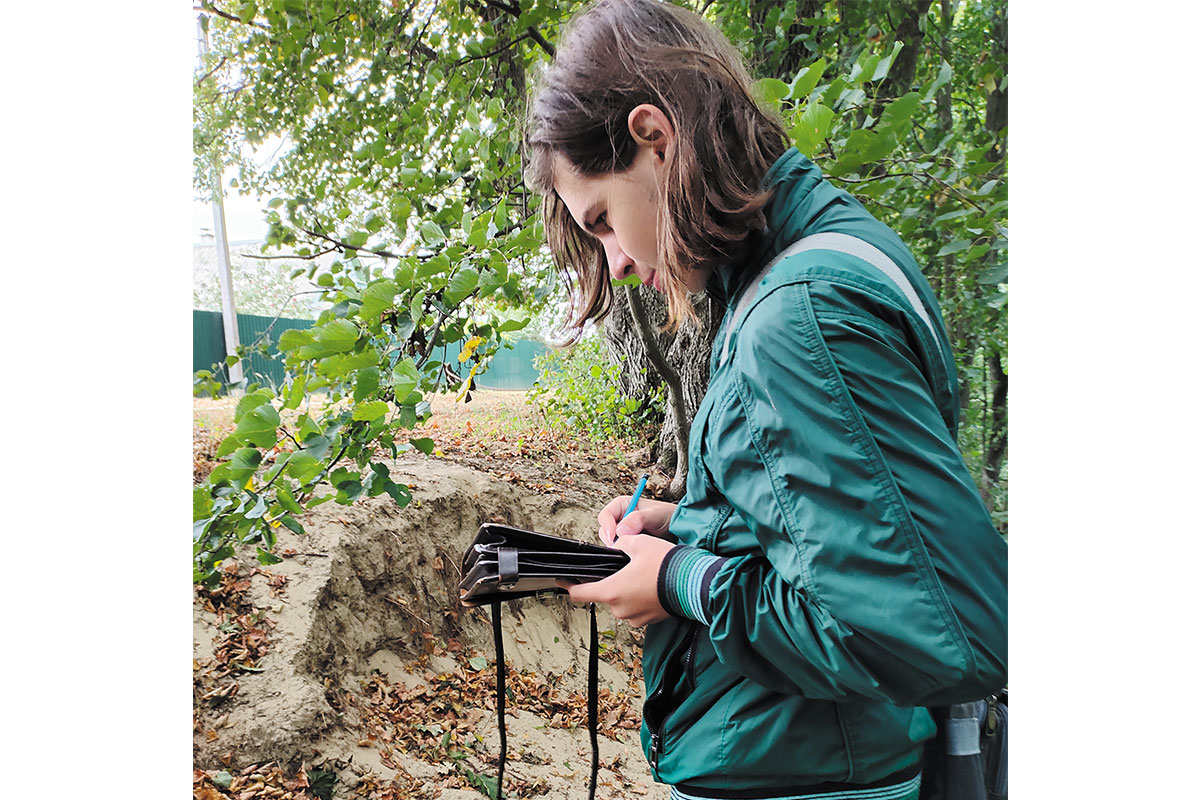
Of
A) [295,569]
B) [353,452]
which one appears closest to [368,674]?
[295,569]

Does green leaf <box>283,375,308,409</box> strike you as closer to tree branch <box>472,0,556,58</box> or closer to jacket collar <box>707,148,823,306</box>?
jacket collar <box>707,148,823,306</box>

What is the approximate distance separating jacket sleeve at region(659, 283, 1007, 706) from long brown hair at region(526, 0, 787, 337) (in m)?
0.12

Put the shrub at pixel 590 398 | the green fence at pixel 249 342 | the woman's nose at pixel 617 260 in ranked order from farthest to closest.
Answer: the shrub at pixel 590 398 < the green fence at pixel 249 342 < the woman's nose at pixel 617 260

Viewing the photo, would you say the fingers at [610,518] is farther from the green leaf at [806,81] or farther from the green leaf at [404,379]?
the green leaf at [806,81]

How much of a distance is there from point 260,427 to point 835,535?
64 centimetres

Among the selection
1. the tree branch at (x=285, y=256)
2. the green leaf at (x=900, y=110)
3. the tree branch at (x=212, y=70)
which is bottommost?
the tree branch at (x=285, y=256)

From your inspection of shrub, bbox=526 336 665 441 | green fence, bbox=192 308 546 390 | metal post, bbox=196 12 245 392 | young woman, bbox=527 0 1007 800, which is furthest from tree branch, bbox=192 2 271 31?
young woman, bbox=527 0 1007 800

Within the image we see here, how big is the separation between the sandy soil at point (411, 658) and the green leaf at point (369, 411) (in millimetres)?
361

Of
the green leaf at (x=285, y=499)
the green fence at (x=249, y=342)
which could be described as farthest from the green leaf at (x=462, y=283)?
the green leaf at (x=285, y=499)

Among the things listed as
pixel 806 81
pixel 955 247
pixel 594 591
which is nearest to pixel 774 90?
pixel 806 81

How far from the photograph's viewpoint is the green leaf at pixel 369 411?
83 cm

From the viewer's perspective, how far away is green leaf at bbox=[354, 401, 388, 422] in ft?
2.71

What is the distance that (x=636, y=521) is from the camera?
62 cm
